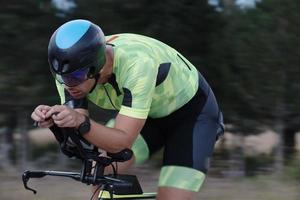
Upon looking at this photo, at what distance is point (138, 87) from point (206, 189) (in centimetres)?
357

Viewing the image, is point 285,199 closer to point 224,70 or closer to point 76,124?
point 224,70

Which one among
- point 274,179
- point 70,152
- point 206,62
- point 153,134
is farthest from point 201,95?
point 206,62

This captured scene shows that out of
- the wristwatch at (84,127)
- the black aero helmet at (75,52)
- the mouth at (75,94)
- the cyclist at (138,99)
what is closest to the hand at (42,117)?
the cyclist at (138,99)

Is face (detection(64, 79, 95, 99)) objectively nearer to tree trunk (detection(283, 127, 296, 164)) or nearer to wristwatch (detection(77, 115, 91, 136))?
wristwatch (detection(77, 115, 91, 136))

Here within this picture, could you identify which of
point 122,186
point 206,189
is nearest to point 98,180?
point 122,186

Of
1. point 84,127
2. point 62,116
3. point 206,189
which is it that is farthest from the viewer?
point 206,189

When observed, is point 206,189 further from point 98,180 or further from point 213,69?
point 98,180

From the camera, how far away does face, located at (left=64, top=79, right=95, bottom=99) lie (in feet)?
9.53

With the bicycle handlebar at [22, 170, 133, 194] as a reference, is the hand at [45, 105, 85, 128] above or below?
above

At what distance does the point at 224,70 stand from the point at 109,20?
1.62 m

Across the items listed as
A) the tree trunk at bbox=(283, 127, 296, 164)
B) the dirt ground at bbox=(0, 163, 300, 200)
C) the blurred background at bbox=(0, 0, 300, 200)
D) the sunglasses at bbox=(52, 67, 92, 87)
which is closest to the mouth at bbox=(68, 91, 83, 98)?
the sunglasses at bbox=(52, 67, 92, 87)

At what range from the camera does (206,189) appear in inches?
248

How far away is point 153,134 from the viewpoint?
11.9 feet

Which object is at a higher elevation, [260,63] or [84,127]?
[84,127]
